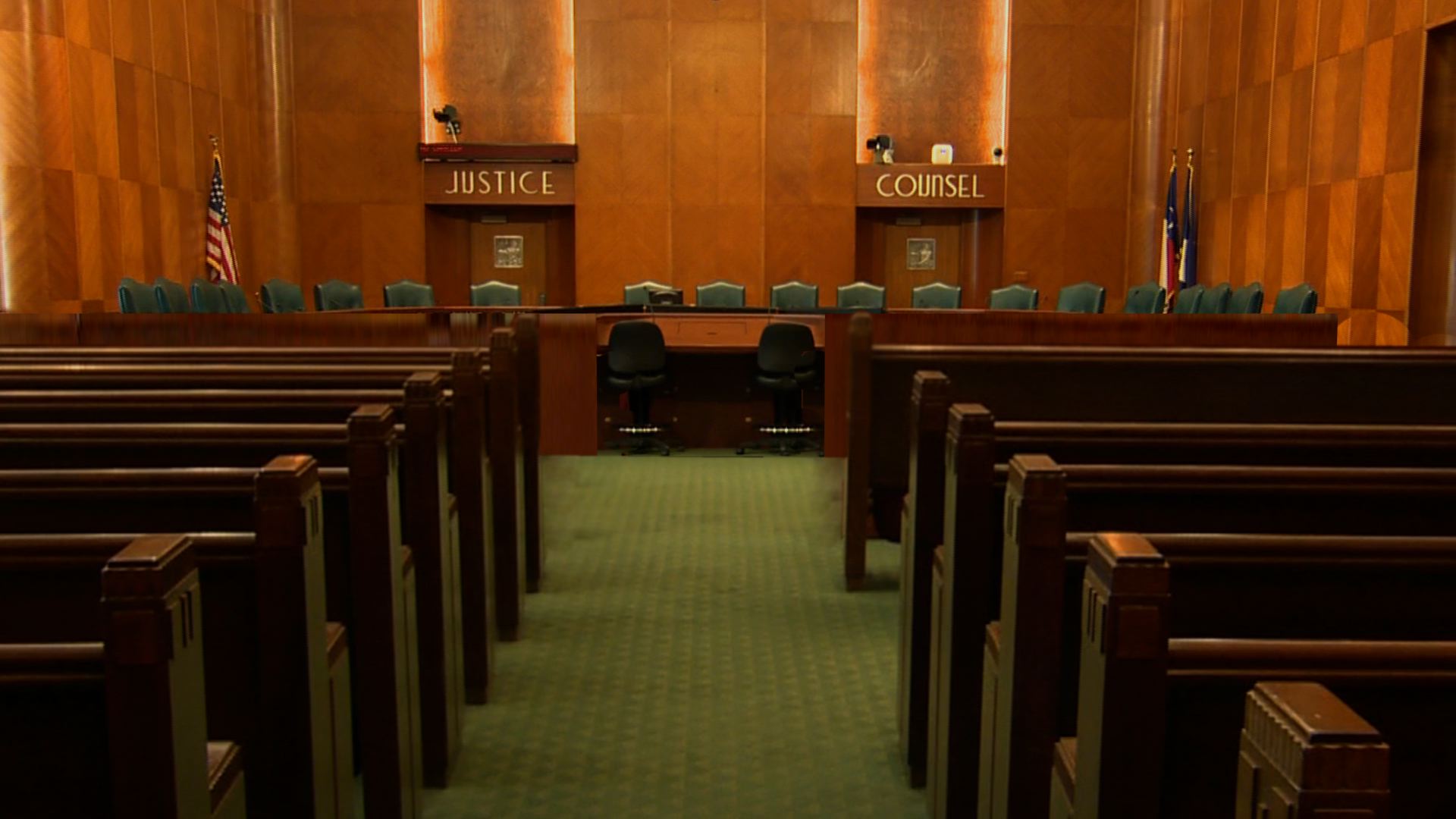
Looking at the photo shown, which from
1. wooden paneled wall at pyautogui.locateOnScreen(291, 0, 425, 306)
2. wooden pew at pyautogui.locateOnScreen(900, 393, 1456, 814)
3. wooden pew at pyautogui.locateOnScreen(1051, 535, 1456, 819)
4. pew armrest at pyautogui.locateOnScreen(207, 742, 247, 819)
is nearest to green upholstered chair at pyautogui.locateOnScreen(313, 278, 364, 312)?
wooden paneled wall at pyautogui.locateOnScreen(291, 0, 425, 306)

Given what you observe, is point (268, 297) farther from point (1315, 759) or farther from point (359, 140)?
point (1315, 759)

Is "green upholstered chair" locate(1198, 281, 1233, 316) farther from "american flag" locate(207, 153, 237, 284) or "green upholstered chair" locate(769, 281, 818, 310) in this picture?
"american flag" locate(207, 153, 237, 284)

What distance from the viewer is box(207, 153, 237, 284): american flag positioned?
1021cm

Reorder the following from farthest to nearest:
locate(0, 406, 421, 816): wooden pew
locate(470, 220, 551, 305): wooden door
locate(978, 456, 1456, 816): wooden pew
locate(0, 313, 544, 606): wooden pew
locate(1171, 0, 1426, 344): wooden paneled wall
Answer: locate(470, 220, 551, 305): wooden door
locate(1171, 0, 1426, 344): wooden paneled wall
locate(0, 313, 544, 606): wooden pew
locate(0, 406, 421, 816): wooden pew
locate(978, 456, 1456, 816): wooden pew

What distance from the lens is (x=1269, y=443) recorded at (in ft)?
7.34

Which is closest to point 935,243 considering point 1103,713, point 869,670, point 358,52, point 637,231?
point 637,231

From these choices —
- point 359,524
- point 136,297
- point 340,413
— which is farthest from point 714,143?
point 359,524

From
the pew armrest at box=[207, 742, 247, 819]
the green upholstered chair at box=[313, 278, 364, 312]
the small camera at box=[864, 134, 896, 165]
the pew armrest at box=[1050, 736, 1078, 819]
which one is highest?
the small camera at box=[864, 134, 896, 165]

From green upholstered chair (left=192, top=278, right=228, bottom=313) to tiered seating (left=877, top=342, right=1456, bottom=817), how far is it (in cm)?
624

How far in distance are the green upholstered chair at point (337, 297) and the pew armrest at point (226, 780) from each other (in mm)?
8301

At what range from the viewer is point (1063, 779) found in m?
1.61

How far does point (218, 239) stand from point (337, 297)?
1.39 meters

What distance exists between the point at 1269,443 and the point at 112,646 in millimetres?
1933

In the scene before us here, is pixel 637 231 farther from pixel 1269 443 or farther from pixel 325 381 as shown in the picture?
pixel 1269 443
